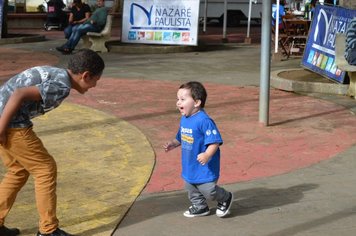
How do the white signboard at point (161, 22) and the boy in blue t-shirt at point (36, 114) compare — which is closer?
the boy in blue t-shirt at point (36, 114)

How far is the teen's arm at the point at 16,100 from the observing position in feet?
13.3

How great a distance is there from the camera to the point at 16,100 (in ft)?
13.3

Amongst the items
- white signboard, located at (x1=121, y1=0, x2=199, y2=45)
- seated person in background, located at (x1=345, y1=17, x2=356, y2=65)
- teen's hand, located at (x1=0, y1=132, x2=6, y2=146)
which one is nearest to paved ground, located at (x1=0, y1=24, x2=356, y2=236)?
seated person in background, located at (x1=345, y1=17, x2=356, y2=65)

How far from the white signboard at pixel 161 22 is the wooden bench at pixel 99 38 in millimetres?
866

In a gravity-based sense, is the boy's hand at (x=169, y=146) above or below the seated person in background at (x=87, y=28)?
below

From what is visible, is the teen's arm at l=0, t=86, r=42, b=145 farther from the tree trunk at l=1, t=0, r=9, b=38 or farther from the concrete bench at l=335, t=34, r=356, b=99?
the tree trunk at l=1, t=0, r=9, b=38

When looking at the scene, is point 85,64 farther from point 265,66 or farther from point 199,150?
point 265,66

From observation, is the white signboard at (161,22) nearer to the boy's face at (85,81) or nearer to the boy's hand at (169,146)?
the boy's hand at (169,146)

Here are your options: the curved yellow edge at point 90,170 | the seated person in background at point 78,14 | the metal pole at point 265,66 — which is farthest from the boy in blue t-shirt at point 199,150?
the seated person in background at point 78,14

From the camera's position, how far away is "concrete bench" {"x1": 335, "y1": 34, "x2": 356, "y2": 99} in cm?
965

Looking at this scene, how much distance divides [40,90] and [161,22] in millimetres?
13352

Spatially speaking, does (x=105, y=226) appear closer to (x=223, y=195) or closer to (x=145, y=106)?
(x=223, y=195)

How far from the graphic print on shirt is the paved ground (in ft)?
1.85

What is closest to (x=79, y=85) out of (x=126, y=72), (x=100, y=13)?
(x=126, y=72)
